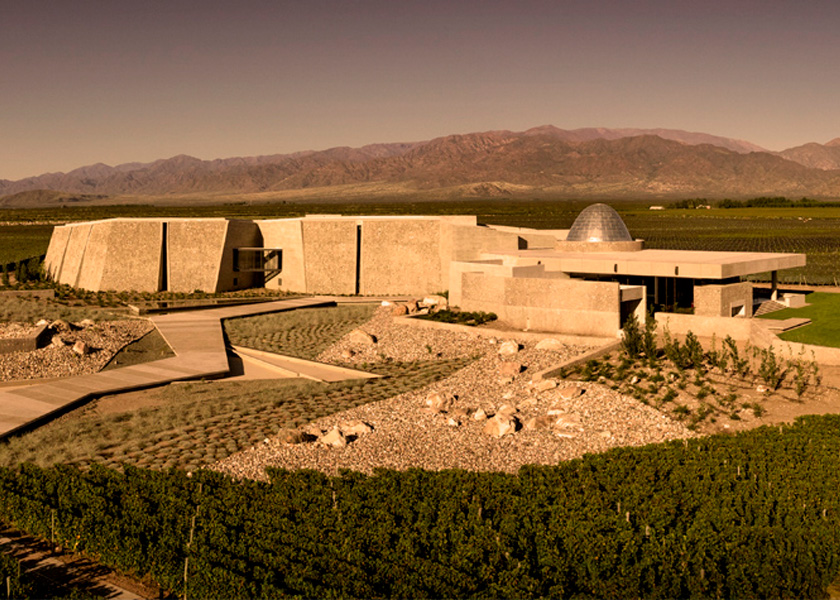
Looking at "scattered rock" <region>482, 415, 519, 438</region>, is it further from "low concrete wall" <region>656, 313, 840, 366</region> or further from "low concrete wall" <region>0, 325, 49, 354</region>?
"low concrete wall" <region>0, 325, 49, 354</region>

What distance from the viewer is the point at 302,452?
18234 mm

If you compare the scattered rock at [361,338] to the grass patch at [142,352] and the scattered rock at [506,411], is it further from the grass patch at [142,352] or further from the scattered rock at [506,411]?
the scattered rock at [506,411]

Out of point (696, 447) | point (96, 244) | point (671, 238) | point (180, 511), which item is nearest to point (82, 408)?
point (180, 511)

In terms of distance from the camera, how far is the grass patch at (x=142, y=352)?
28.0 m

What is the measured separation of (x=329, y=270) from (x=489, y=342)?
1676 cm

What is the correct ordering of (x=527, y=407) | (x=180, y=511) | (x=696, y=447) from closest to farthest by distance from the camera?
(x=180, y=511)
(x=696, y=447)
(x=527, y=407)

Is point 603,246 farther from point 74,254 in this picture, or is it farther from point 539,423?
point 74,254

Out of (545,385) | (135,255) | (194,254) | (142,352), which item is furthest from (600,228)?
(135,255)

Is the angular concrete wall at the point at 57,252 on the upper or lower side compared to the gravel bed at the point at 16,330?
upper

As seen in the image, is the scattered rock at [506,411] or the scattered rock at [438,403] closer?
the scattered rock at [506,411]

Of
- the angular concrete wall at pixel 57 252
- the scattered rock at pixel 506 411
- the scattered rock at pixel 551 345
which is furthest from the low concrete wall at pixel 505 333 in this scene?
the angular concrete wall at pixel 57 252

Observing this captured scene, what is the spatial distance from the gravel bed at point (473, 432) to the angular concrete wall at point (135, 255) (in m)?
26.1

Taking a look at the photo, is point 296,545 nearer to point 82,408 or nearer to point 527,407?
point 527,407

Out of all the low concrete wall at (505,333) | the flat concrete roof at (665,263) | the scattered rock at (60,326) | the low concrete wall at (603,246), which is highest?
the low concrete wall at (603,246)
